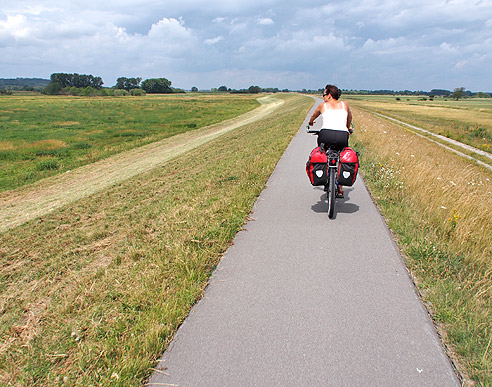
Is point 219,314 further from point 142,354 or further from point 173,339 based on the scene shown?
point 142,354

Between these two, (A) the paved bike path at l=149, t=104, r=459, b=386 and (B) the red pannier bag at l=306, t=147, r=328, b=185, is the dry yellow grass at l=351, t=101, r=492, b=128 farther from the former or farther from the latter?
(A) the paved bike path at l=149, t=104, r=459, b=386

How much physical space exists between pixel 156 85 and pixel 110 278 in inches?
6794

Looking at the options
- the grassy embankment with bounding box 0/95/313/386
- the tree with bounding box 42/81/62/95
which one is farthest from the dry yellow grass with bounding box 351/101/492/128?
the tree with bounding box 42/81/62/95

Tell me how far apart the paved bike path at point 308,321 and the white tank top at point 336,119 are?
1736 mm

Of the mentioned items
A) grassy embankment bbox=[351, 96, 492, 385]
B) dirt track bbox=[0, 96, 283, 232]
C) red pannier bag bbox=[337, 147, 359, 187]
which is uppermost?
red pannier bag bbox=[337, 147, 359, 187]

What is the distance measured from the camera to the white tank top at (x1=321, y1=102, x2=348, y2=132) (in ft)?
17.5

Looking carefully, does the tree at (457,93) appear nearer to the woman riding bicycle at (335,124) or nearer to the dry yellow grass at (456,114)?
the dry yellow grass at (456,114)

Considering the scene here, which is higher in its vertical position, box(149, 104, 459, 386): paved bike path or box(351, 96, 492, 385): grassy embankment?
box(351, 96, 492, 385): grassy embankment

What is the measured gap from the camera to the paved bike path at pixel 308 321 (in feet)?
7.55

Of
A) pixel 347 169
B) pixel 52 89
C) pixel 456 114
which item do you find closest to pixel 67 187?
pixel 347 169

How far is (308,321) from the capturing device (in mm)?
2834

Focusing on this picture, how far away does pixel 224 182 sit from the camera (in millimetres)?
8195

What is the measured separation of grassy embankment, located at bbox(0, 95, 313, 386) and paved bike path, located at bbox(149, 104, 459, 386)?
24cm

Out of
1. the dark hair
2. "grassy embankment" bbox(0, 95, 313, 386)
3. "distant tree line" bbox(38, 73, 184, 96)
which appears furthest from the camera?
"distant tree line" bbox(38, 73, 184, 96)
